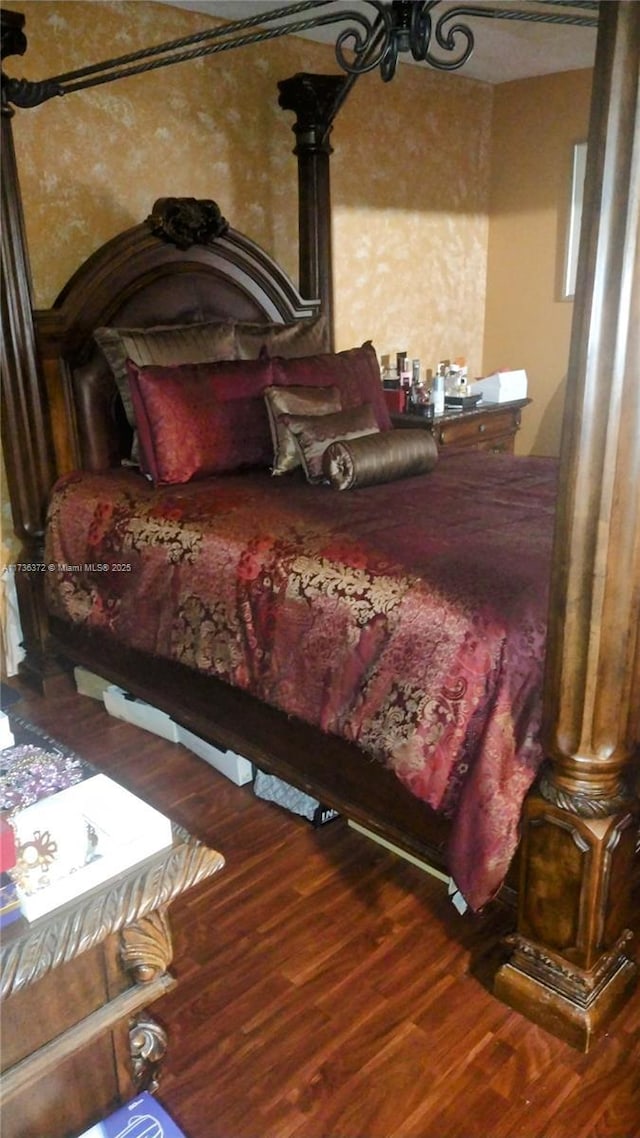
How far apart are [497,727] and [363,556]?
516mm

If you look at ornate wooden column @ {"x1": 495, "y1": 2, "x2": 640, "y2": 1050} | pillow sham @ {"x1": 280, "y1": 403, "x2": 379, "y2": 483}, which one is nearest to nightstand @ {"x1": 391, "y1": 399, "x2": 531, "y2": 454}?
pillow sham @ {"x1": 280, "y1": 403, "x2": 379, "y2": 483}

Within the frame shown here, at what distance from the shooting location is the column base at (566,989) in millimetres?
1513

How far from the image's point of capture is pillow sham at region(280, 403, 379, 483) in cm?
256

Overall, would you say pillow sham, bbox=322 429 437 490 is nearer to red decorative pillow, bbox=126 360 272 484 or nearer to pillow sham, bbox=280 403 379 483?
pillow sham, bbox=280 403 379 483

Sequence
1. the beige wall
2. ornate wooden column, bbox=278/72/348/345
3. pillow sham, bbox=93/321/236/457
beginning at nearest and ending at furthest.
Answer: pillow sham, bbox=93/321/236/457
ornate wooden column, bbox=278/72/348/345
the beige wall

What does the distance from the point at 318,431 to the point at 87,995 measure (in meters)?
1.81

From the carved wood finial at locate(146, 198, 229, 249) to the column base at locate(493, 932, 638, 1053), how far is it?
249 centimetres

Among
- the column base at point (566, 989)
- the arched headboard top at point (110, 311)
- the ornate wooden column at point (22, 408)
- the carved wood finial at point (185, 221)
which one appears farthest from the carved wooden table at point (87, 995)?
the carved wood finial at point (185, 221)

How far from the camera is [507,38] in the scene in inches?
140

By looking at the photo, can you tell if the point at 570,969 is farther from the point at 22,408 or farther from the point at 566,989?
the point at 22,408

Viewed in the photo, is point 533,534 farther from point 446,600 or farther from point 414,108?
point 414,108

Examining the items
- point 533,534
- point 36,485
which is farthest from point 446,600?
point 36,485

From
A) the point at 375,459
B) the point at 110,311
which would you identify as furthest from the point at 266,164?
the point at 375,459

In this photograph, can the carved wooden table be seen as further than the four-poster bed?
No
